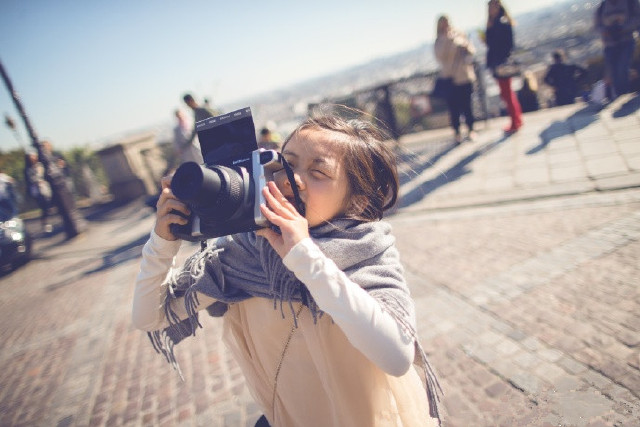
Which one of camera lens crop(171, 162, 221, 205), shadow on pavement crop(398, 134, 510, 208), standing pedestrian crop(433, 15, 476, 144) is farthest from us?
standing pedestrian crop(433, 15, 476, 144)

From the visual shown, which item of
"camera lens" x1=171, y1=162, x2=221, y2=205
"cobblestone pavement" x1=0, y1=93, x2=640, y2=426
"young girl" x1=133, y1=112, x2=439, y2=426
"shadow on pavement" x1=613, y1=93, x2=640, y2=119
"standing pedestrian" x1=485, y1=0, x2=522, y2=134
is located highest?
"standing pedestrian" x1=485, y1=0, x2=522, y2=134

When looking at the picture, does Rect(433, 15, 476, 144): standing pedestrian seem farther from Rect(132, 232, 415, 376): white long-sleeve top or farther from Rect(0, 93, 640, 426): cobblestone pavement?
Rect(132, 232, 415, 376): white long-sleeve top

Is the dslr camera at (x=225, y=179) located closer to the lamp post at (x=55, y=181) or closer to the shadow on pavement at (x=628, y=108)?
the shadow on pavement at (x=628, y=108)

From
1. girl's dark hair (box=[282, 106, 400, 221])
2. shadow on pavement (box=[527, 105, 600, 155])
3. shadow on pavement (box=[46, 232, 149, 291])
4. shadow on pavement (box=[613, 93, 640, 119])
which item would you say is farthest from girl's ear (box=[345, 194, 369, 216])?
shadow on pavement (box=[613, 93, 640, 119])

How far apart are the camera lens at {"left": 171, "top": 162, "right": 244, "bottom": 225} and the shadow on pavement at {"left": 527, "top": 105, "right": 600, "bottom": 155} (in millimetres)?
6070

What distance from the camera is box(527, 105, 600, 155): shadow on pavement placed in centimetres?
586

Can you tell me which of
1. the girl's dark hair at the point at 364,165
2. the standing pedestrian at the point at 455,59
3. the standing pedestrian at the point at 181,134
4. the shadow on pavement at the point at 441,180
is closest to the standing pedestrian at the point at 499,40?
the standing pedestrian at the point at 455,59

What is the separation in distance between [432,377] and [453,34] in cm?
649

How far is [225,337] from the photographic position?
1501 millimetres

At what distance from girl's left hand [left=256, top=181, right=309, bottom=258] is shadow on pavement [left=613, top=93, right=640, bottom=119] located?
7.27 m

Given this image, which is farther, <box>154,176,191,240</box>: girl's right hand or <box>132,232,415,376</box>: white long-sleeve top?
<box>154,176,191,240</box>: girl's right hand

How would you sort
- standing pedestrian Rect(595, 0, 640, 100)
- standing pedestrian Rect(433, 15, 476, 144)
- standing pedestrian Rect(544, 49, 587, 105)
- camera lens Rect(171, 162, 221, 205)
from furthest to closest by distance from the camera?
standing pedestrian Rect(544, 49, 587, 105) → standing pedestrian Rect(433, 15, 476, 144) → standing pedestrian Rect(595, 0, 640, 100) → camera lens Rect(171, 162, 221, 205)

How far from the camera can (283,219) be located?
993 millimetres

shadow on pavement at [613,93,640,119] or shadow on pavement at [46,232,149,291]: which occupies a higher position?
shadow on pavement at [613,93,640,119]
